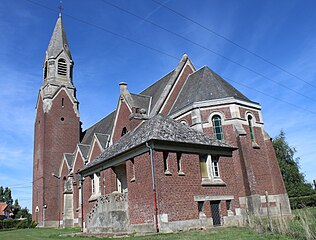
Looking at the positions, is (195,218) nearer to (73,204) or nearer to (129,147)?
(129,147)

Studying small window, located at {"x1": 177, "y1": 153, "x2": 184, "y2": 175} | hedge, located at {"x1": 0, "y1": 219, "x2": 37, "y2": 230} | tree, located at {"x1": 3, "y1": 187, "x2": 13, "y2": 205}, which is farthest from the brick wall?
tree, located at {"x1": 3, "y1": 187, "x2": 13, "y2": 205}

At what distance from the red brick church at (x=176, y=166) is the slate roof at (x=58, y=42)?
56.2 feet

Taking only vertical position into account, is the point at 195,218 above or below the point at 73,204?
below

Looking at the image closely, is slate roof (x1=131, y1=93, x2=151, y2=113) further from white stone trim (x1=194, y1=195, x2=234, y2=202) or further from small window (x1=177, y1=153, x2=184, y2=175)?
white stone trim (x1=194, y1=195, x2=234, y2=202)

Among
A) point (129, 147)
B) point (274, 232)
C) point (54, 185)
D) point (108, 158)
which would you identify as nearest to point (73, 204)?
point (54, 185)

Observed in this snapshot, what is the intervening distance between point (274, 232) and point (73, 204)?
2975 cm

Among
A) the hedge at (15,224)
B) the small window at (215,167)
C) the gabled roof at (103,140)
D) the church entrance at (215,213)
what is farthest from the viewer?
the hedge at (15,224)

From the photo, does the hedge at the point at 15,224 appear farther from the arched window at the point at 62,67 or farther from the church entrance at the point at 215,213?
the church entrance at the point at 215,213

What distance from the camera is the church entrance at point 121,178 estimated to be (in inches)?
831

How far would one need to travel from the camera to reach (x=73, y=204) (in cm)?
3672

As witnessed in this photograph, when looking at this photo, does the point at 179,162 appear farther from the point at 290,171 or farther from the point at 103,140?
the point at 290,171

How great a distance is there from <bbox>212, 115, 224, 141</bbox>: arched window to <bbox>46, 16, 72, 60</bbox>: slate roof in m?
30.5

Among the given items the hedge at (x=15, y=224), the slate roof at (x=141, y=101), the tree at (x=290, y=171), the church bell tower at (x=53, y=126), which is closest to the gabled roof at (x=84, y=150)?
the church bell tower at (x=53, y=126)

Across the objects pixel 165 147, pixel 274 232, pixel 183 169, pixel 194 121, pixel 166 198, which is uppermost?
pixel 194 121
